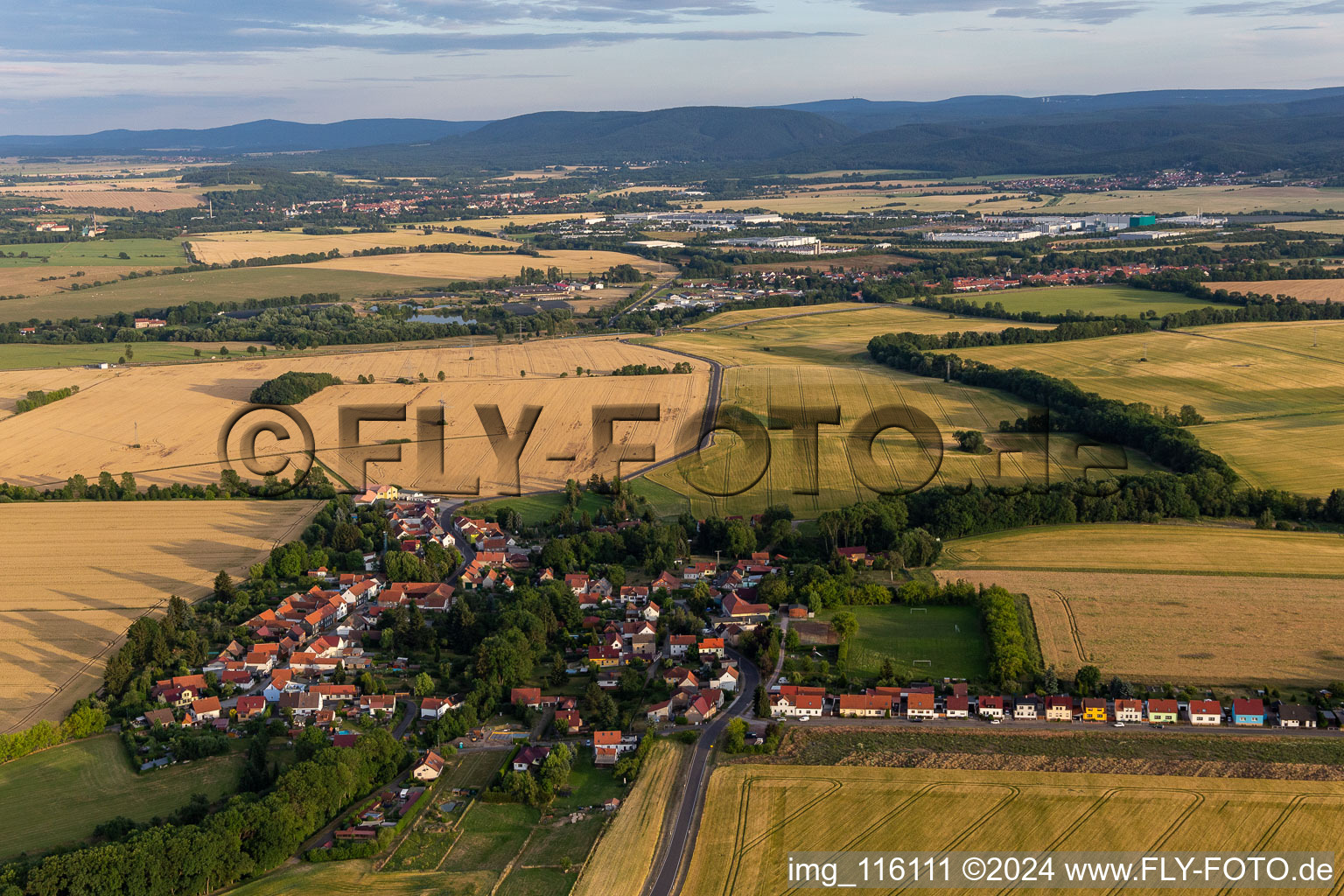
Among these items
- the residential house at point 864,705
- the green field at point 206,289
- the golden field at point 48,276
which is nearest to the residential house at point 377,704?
the residential house at point 864,705

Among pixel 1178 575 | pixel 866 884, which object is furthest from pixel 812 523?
pixel 866 884

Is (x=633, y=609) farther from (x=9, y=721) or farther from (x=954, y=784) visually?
(x=9, y=721)

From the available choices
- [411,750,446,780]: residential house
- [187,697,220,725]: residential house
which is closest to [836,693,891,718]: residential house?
[411,750,446,780]: residential house

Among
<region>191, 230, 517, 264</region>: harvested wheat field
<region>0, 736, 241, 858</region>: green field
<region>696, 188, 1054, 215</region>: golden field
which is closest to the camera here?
<region>0, 736, 241, 858</region>: green field

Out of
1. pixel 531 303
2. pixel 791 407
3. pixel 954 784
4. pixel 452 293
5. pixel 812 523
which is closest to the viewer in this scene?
pixel 954 784

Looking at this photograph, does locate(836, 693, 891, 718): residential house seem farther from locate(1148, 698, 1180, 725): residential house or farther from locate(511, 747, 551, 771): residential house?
locate(511, 747, 551, 771): residential house
